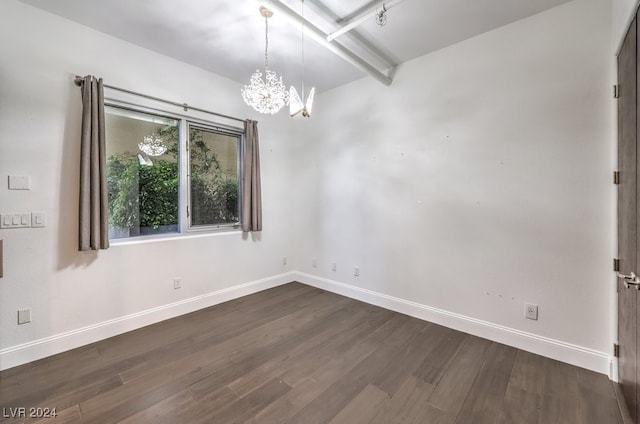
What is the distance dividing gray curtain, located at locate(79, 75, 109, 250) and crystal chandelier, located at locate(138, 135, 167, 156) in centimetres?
48

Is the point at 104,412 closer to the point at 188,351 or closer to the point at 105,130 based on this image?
the point at 188,351

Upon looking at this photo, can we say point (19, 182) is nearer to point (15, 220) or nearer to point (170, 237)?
point (15, 220)

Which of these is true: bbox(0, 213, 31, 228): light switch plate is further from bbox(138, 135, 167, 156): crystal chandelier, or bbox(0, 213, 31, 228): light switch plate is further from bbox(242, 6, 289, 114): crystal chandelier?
bbox(242, 6, 289, 114): crystal chandelier

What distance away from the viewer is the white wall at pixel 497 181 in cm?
214

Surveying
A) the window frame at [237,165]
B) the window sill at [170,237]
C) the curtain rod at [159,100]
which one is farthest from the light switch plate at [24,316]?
the curtain rod at [159,100]

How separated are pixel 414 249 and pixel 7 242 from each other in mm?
3743

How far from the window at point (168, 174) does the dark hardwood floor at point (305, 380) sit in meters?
1.19

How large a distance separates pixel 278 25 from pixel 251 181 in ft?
6.10

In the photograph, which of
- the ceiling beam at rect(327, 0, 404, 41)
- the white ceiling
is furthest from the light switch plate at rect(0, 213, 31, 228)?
the ceiling beam at rect(327, 0, 404, 41)

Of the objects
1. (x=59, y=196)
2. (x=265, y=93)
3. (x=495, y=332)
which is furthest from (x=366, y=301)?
(x=59, y=196)

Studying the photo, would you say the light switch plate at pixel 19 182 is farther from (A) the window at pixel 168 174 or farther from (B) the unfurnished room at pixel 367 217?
(A) the window at pixel 168 174

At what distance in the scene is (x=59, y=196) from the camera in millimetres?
2379

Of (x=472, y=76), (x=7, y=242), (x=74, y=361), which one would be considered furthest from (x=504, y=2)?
(x=74, y=361)

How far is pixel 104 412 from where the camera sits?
1.69m
